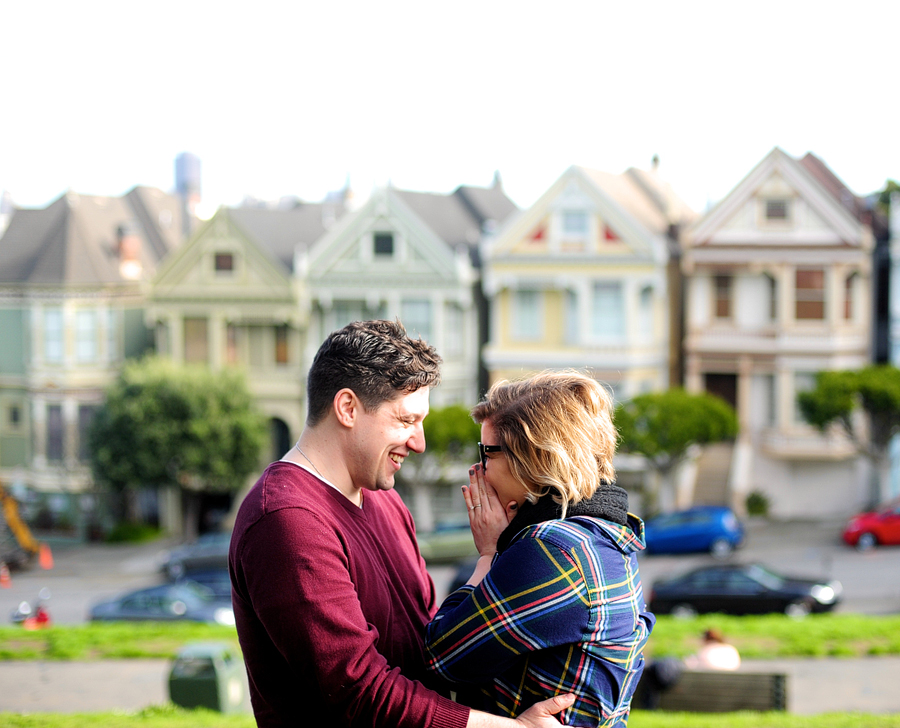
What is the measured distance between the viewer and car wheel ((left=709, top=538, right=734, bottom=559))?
27116 mm

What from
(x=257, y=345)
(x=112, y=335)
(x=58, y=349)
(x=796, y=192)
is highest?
(x=796, y=192)

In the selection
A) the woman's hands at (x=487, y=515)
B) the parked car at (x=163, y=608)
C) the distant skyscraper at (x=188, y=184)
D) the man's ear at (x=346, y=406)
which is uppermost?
the distant skyscraper at (x=188, y=184)

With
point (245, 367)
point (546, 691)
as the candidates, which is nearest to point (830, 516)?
point (245, 367)

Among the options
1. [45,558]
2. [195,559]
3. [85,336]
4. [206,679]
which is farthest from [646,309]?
[206,679]

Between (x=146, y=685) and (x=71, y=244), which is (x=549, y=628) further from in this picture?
→ (x=71, y=244)

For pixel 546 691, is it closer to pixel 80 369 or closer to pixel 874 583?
pixel 874 583

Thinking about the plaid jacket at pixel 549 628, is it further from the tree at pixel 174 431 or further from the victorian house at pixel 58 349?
the victorian house at pixel 58 349

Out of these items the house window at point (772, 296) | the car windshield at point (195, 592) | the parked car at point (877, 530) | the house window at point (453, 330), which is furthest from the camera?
the house window at point (453, 330)

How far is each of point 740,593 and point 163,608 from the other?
39.3ft

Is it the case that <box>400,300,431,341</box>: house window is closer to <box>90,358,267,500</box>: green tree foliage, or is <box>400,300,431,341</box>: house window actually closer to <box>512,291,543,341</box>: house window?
<box>512,291,543,341</box>: house window

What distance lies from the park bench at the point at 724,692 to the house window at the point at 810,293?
21935 millimetres

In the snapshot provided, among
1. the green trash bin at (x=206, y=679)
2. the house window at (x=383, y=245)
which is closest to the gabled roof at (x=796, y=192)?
the house window at (x=383, y=245)

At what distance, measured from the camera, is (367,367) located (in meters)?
3.76

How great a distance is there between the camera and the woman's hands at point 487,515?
12.9 feet
